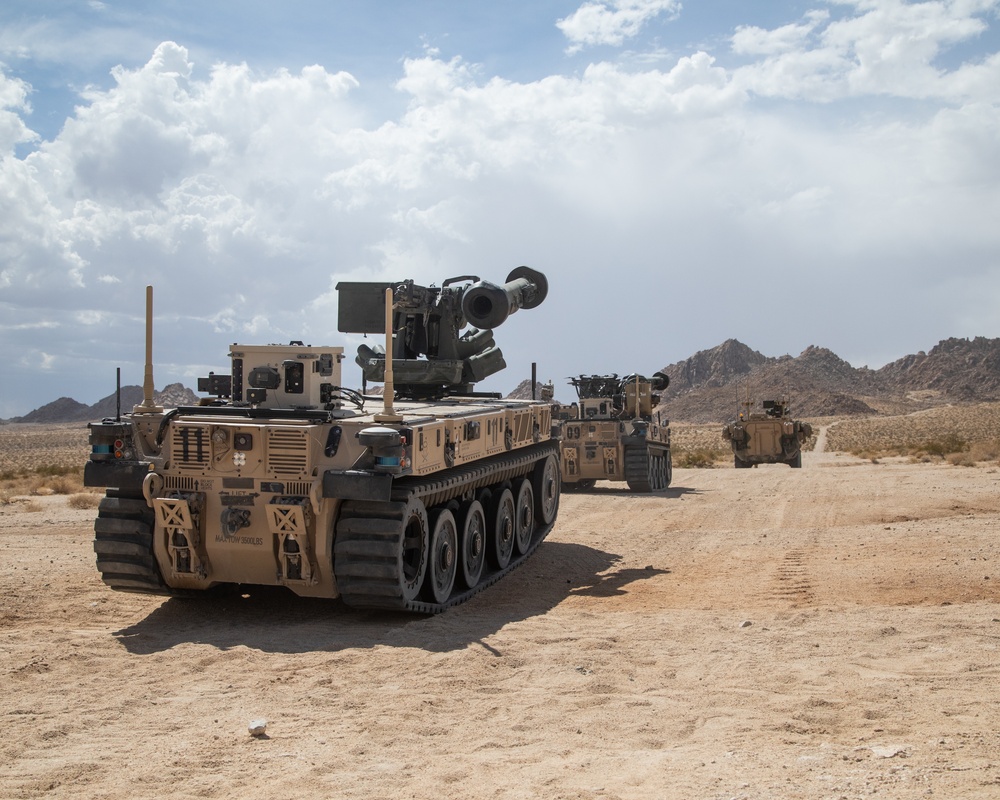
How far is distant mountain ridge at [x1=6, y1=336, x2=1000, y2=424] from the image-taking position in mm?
108812

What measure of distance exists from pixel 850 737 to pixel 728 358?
125 m

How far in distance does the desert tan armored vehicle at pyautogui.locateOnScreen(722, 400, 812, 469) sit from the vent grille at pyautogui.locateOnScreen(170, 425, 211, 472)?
27514mm

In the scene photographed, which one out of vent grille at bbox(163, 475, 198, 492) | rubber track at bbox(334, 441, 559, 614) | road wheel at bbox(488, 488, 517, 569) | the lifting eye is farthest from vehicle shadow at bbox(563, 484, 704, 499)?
vent grille at bbox(163, 475, 198, 492)

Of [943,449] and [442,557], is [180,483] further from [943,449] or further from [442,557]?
[943,449]

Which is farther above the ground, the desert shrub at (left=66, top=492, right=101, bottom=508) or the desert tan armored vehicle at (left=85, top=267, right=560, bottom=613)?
the desert tan armored vehicle at (left=85, top=267, right=560, bottom=613)

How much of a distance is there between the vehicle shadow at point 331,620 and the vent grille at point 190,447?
148 cm

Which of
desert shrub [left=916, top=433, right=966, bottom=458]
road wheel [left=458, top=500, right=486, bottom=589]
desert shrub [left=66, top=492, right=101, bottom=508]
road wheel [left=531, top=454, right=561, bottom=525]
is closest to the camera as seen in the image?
road wheel [left=458, top=500, right=486, bottom=589]

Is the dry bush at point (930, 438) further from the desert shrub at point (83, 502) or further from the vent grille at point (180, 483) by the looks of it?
the vent grille at point (180, 483)

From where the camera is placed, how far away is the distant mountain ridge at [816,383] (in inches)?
4284

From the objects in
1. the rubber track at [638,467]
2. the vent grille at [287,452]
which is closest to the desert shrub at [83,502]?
the rubber track at [638,467]

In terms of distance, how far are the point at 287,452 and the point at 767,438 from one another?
28.4 m

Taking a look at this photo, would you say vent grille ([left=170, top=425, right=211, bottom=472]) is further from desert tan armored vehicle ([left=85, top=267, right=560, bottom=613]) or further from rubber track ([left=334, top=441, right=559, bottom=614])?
rubber track ([left=334, top=441, right=559, bottom=614])

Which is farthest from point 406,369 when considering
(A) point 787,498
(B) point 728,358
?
(B) point 728,358

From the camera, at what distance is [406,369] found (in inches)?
566
